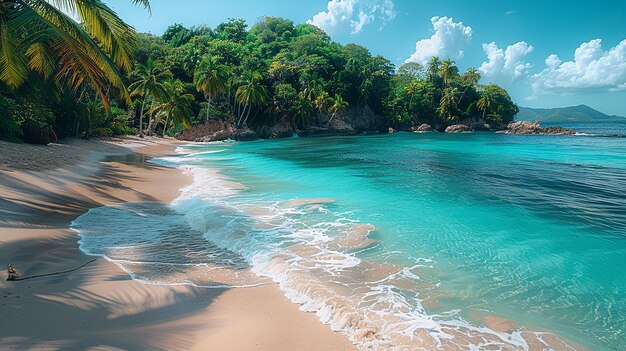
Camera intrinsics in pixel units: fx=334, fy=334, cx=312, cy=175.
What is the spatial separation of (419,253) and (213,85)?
41.2 m

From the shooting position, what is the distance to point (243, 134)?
4941 cm

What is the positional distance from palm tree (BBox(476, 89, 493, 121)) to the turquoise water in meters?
67.7

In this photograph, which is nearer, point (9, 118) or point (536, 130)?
point (9, 118)

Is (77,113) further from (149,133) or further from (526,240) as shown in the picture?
(526,240)

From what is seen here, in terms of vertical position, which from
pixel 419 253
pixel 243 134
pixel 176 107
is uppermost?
pixel 176 107

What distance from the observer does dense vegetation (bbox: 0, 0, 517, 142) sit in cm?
997

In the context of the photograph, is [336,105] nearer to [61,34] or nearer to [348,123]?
[348,123]

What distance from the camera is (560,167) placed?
20672 mm

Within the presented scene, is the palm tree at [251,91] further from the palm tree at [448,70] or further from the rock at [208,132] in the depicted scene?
the palm tree at [448,70]

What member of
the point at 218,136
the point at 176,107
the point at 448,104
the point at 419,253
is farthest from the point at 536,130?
the point at 419,253

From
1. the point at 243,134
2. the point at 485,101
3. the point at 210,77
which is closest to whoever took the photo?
the point at 210,77

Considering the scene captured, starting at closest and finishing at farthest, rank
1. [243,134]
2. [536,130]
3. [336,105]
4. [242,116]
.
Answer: [243,134], [242,116], [336,105], [536,130]

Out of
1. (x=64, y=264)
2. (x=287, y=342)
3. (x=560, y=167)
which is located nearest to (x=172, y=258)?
(x=64, y=264)

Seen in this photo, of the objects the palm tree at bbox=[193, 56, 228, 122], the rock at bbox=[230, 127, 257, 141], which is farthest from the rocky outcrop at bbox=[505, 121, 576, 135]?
the palm tree at bbox=[193, 56, 228, 122]
